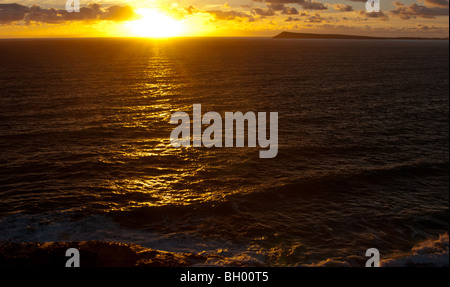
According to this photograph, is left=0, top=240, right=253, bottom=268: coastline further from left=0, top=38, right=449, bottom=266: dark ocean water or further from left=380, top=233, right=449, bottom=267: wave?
left=380, top=233, right=449, bottom=267: wave

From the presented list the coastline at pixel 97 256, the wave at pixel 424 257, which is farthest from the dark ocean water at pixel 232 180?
the coastline at pixel 97 256

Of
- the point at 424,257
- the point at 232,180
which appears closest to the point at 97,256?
the point at 232,180

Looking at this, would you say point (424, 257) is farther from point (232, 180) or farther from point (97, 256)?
point (97, 256)

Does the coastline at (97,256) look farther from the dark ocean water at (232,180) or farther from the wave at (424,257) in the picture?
the wave at (424,257)

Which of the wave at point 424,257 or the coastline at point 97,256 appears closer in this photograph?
the coastline at point 97,256

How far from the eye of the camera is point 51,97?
211 feet

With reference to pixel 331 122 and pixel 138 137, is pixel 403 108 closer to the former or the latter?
pixel 331 122

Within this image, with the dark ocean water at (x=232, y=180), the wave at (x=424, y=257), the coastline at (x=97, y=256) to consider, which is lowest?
the wave at (x=424, y=257)

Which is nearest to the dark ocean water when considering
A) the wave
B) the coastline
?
the wave

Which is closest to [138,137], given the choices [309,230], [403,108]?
[309,230]
